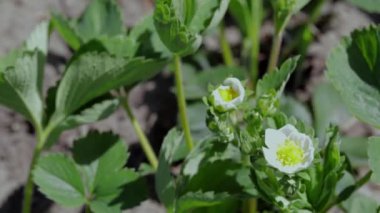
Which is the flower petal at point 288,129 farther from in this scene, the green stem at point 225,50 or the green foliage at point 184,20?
the green stem at point 225,50

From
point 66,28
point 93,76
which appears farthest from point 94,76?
point 66,28

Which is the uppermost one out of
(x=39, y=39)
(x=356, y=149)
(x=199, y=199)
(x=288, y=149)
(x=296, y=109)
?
(x=39, y=39)

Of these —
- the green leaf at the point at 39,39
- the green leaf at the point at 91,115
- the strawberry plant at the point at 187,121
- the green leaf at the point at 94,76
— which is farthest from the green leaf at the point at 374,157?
the green leaf at the point at 39,39

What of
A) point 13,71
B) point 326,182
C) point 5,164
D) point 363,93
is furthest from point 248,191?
point 5,164

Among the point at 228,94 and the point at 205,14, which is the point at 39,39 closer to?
the point at 205,14

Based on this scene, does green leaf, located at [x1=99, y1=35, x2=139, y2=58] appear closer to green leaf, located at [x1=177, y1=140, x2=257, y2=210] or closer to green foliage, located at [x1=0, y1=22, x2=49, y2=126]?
green foliage, located at [x1=0, y1=22, x2=49, y2=126]

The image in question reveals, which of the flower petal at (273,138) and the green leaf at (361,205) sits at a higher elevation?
the flower petal at (273,138)
